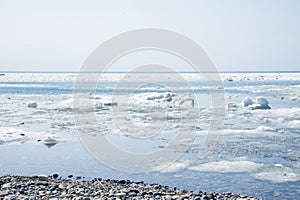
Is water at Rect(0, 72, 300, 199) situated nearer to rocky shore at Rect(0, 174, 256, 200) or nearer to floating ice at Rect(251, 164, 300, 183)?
floating ice at Rect(251, 164, 300, 183)

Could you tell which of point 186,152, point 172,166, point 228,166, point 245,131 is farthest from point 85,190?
point 245,131

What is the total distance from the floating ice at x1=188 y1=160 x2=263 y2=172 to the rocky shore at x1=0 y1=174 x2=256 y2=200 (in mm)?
1475

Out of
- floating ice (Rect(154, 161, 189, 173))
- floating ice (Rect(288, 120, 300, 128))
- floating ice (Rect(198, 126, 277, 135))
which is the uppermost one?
floating ice (Rect(288, 120, 300, 128))

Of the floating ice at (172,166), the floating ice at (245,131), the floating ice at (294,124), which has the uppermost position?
the floating ice at (294,124)

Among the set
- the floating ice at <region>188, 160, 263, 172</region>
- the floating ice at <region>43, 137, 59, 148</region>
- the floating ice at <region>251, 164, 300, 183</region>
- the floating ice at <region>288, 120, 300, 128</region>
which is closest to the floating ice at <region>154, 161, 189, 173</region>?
the floating ice at <region>188, 160, 263, 172</region>

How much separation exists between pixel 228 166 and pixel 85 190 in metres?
2.95

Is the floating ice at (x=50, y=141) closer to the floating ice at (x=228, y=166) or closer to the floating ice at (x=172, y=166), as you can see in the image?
the floating ice at (x=172, y=166)

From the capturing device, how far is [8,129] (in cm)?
1134

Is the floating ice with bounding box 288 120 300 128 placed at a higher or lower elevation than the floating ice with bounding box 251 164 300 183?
higher

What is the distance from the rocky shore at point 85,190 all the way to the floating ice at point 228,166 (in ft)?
4.84

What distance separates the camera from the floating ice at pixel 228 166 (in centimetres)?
692

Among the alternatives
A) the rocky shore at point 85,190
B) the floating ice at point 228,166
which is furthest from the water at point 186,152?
the rocky shore at point 85,190

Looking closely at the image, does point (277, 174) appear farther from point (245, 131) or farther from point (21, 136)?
point (21, 136)

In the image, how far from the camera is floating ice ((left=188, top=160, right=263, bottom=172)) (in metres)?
6.92
